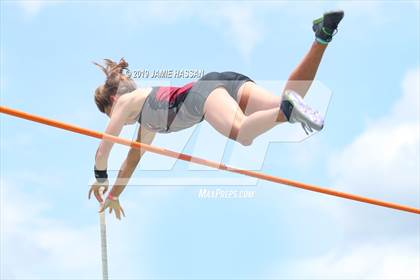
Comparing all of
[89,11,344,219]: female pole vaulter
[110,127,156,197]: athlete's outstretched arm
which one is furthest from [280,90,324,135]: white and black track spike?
[110,127,156,197]: athlete's outstretched arm

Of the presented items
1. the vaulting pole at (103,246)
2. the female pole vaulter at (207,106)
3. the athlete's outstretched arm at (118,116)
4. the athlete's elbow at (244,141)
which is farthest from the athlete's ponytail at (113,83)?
the athlete's elbow at (244,141)

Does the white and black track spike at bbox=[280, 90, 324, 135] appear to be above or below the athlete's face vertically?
above

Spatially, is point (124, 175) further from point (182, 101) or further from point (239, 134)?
point (239, 134)

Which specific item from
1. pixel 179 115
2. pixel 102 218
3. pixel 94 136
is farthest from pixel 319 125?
pixel 102 218

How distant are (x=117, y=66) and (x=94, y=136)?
2.50ft

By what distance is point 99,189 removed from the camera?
7543mm

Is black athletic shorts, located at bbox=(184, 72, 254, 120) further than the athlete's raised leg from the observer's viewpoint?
Yes

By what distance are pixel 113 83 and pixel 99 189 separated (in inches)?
43.5

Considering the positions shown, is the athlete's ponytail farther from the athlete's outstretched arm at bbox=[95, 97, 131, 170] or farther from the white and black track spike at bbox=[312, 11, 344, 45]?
the white and black track spike at bbox=[312, 11, 344, 45]

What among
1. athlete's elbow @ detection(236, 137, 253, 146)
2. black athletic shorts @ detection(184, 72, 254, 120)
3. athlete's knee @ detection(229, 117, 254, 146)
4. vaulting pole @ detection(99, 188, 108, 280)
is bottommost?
vaulting pole @ detection(99, 188, 108, 280)

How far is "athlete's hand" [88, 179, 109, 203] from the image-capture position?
24.6 feet

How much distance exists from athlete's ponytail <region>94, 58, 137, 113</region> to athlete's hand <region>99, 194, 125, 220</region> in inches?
41.9

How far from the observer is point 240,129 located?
21.7ft

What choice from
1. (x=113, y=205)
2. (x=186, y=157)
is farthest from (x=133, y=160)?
(x=186, y=157)
